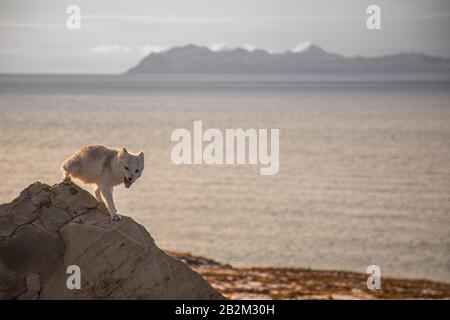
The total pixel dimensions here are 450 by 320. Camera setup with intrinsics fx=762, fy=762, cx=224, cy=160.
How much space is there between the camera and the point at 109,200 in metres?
12.4

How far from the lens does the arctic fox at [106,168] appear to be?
1222 cm

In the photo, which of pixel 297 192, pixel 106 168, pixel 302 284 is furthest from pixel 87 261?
pixel 297 192

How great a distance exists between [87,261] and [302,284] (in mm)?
20652

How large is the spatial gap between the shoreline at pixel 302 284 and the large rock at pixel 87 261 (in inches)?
629

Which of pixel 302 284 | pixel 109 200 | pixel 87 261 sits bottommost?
pixel 302 284

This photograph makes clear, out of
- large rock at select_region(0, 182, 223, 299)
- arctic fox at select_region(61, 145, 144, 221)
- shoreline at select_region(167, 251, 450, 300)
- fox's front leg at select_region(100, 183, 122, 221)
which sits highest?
arctic fox at select_region(61, 145, 144, 221)

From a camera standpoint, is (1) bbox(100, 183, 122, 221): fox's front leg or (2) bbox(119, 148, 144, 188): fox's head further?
(1) bbox(100, 183, 122, 221): fox's front leg

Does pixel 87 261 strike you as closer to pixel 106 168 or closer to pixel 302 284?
pixel 106 168

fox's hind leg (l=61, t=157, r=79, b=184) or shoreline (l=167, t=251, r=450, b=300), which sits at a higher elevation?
fox's hind leg (l=61, t=157, r=79, b=184)

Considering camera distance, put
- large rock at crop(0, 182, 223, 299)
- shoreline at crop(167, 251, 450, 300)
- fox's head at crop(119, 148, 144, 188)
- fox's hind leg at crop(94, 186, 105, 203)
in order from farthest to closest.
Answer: shoreline at crop(167, 251, 450, 300)
fox's hind leg at crop(94, 186, 105, 203)
fox's head at crop(119, 148, 144, 188)
large rock at crop(0, 182, 223, 299)

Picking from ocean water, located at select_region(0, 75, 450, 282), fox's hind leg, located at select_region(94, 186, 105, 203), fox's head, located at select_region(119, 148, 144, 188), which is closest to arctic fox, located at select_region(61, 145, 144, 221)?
fox's head, located at select_region(119, 148, 144, 188)

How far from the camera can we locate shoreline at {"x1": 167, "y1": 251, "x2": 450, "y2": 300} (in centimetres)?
2930

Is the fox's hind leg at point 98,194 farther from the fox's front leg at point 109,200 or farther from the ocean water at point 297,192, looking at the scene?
the ocean water at point 297,192

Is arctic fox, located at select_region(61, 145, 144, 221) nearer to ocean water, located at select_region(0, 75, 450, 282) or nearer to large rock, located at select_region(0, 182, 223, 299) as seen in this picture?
large rock, located at select_region(0, 182, 223, 299)
